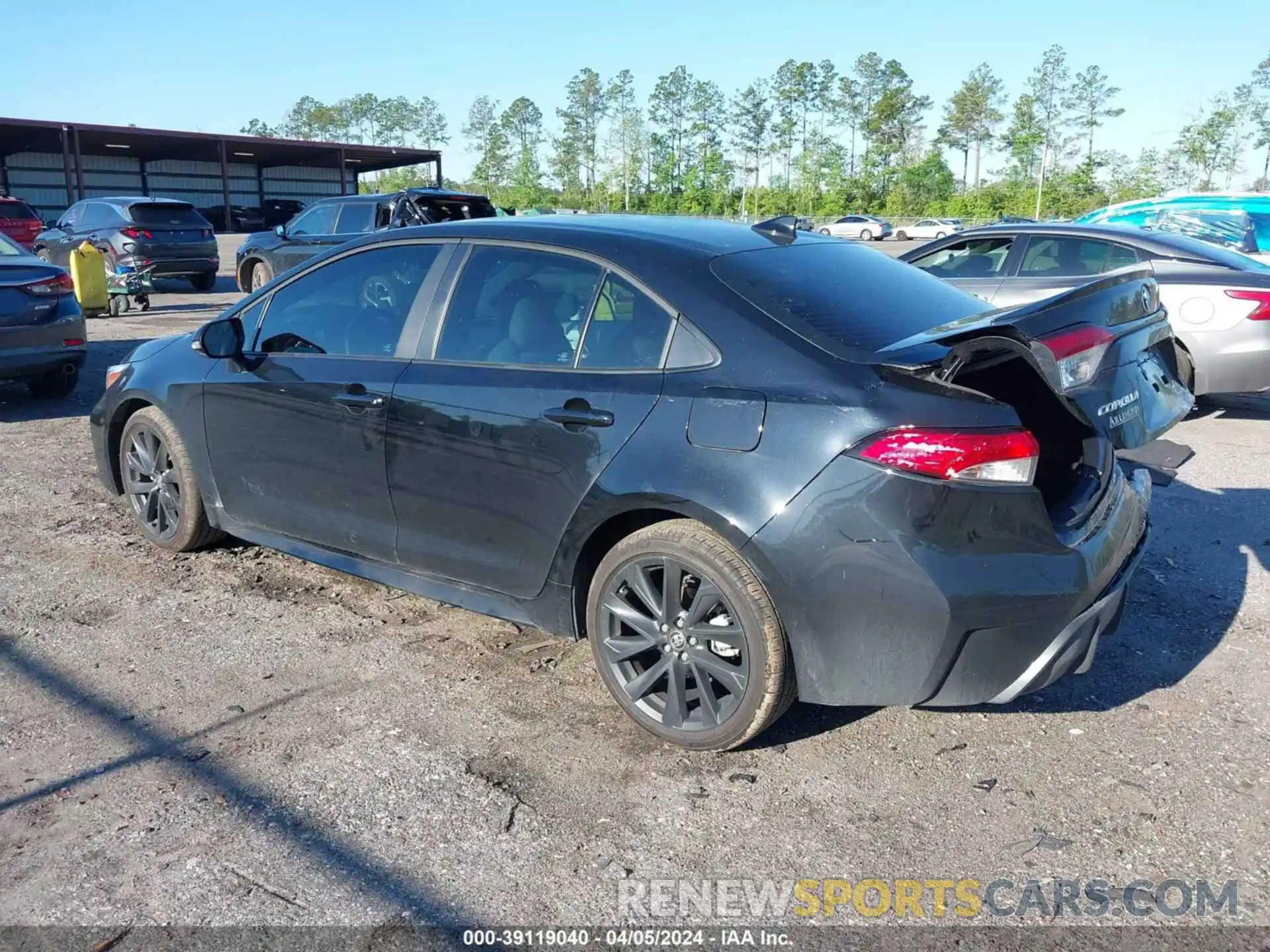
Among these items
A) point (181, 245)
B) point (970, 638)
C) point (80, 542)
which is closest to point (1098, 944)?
point (970, 638)

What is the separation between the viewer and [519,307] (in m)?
3.93

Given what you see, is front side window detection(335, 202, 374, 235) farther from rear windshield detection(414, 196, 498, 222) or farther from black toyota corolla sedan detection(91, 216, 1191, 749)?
black toyota corolla sedan detection(91, 216, 1191, 749)

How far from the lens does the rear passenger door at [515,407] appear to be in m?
3.53

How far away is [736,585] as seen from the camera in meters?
3.20

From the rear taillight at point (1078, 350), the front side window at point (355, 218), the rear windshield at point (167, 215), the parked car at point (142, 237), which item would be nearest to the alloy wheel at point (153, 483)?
the rear taillight at point (1078, 350)

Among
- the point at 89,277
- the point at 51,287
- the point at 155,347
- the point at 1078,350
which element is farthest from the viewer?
the point at 89,277

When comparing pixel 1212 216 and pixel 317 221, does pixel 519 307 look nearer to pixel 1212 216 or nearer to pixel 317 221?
pixel 1212 216

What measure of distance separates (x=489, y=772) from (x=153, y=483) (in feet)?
9.61

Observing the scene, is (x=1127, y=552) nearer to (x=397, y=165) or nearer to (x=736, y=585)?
(x=736, y=585)

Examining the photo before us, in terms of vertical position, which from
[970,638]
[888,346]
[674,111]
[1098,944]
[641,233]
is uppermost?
[674,111]

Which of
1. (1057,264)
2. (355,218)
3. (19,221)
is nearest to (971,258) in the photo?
(1057,264)

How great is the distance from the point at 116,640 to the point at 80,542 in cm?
147

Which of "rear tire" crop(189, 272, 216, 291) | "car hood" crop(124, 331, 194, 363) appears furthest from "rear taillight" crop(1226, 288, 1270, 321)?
"rear tire" crop(189, 272, 216, 291)

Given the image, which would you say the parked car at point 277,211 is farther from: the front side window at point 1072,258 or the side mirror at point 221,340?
the side mirror at point 221,340
